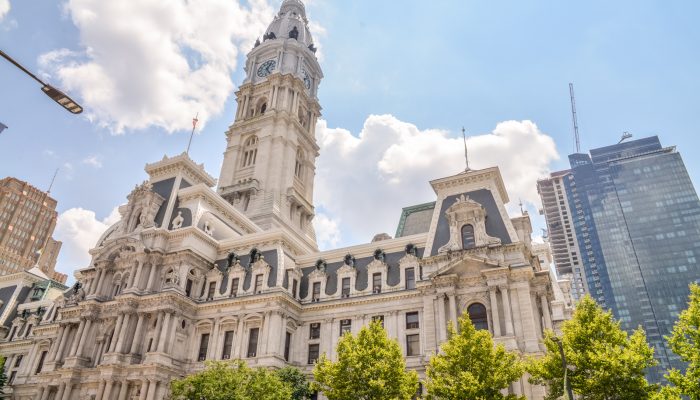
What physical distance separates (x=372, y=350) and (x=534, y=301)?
16.1m

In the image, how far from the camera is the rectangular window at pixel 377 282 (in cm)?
4662

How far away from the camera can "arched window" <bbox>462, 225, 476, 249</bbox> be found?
43.4 m

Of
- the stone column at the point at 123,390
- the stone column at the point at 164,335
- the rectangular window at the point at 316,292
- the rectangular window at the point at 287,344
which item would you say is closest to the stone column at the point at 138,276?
the stone column at the point at 164,335

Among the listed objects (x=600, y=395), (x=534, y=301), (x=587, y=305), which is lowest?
(x=600, y=395)


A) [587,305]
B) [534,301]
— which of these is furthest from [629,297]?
[587,305]

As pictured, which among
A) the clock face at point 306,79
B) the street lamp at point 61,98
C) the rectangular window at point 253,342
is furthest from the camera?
the clock face at point 306,79

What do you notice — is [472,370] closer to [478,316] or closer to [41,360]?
[478,316]

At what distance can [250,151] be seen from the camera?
8012 cm

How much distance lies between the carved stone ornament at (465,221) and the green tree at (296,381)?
642 inches

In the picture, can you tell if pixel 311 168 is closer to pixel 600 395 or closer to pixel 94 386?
pixel 94 386

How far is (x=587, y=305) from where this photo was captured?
30344 millimetres

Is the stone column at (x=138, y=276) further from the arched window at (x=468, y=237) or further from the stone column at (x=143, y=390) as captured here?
the arched window at (x=468, y=237)

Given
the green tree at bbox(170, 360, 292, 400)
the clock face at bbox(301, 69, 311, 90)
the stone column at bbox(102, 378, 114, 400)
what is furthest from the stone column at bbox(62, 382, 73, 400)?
the clock face at bbox(301, 69, 311, 90)

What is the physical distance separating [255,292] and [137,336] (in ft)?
38.6
